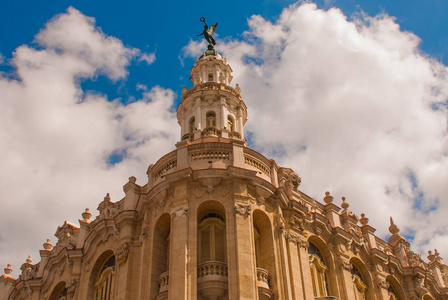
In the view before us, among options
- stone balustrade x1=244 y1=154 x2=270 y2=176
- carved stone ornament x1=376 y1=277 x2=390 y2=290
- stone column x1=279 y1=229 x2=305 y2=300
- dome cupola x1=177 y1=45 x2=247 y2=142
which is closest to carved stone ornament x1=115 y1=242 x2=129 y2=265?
stone balustrade x1=244 y1=154 x2=270 y2=176

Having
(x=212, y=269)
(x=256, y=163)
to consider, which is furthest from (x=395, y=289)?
(x=212, y=269)

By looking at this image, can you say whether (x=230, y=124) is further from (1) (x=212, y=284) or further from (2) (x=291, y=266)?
(1) (x=212, y=284)

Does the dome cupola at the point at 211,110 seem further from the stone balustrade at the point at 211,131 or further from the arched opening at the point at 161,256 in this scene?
the arched opening at the point at 161,256

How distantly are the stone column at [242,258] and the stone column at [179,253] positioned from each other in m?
2.17

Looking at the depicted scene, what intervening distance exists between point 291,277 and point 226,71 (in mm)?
21517

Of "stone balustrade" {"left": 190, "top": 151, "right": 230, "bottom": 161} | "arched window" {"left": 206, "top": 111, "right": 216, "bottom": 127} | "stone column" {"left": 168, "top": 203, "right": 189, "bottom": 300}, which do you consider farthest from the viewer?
→ "arched window" {"left": 206, "top": 111, "right": 216, "bottom": 127}

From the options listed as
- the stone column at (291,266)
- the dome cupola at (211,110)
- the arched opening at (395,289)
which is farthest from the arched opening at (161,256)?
the arched opening at (395,289)

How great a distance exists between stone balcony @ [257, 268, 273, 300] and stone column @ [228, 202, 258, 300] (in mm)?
709

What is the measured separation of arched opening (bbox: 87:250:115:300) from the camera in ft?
97.8

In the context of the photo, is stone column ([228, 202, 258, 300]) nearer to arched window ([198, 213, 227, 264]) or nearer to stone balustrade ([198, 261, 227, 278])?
stone balustrade ([198, 261, 227, 278])

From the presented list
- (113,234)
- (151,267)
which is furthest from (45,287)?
(151,267)

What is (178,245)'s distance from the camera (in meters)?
24.6

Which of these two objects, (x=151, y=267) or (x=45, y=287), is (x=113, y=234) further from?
(x=45, y=287)

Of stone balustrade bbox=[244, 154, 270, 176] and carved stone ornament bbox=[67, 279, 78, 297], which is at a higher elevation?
stone balustrade bbox=[244, 154, 270, 176]
